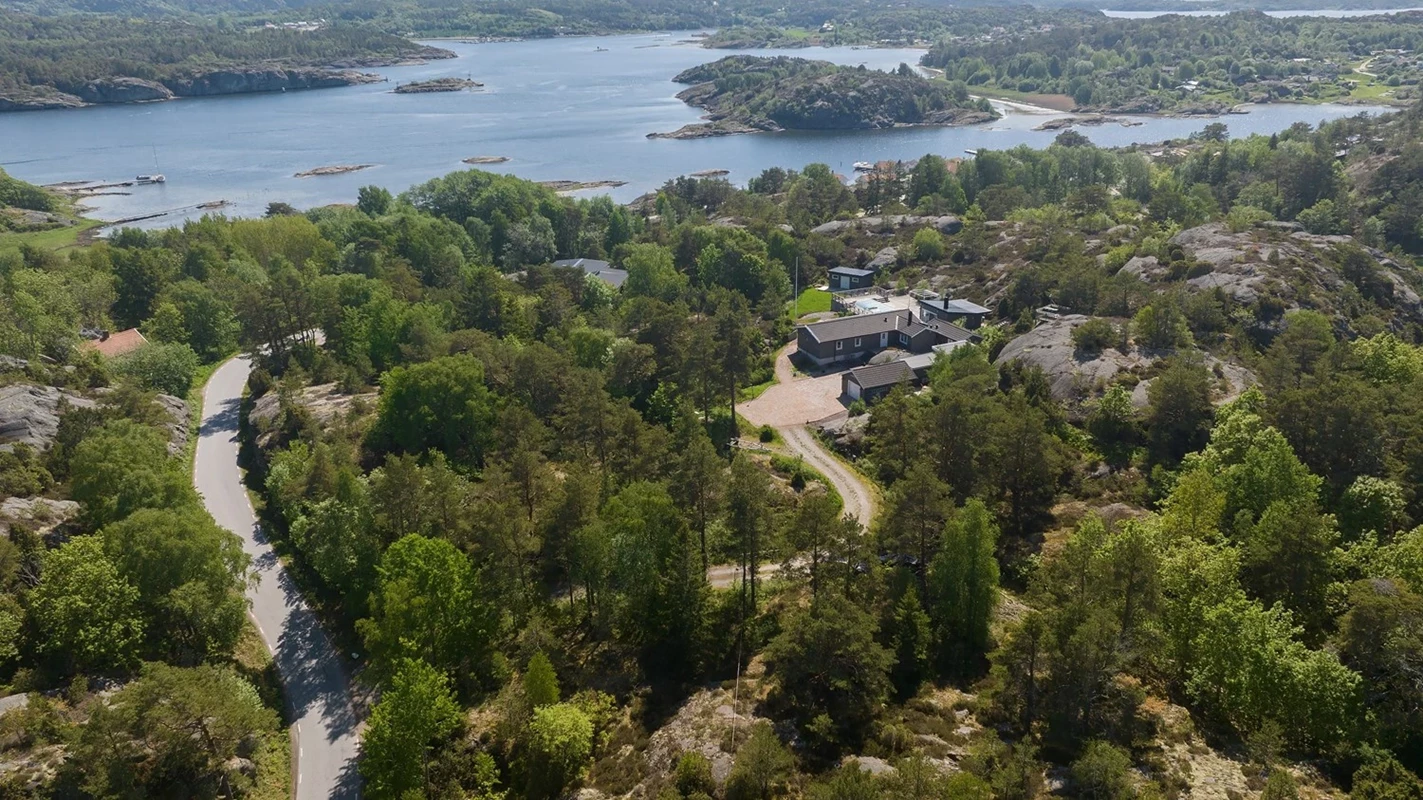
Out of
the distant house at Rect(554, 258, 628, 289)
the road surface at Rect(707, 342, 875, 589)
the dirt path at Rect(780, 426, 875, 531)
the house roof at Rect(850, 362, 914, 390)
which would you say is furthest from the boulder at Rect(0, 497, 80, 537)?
the distant house at Rect(554, 258, 628, 289)

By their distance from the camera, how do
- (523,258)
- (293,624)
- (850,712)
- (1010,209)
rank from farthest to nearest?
(1010,209)
(523,258)
(293,624)
(850,712)

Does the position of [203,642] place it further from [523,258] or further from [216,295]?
[523,258]

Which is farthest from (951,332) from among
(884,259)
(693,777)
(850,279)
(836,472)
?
(693,777)

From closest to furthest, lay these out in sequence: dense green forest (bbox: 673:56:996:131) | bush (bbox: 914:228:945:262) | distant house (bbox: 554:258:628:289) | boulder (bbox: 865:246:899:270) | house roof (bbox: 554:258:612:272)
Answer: distant house (bbox: 554:258:628:289), house roof (bbox: 554:258:612:272), boulder (bbox: 865:246:899:270), bush (bbox: 914:228:945:262), dense green forest (bbox: 673:56:996:131)

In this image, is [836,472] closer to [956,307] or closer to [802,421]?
[802,421]

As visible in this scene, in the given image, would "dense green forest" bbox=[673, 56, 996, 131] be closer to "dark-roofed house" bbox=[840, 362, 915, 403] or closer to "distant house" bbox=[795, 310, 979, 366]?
"distant house" bbox=[795, 310, 979, 366]

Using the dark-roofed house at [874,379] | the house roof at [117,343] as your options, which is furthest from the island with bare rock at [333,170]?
the dark-roofed house at [874,379]

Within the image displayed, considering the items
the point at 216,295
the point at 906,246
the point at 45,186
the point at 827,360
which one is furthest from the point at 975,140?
the point at 45,186
